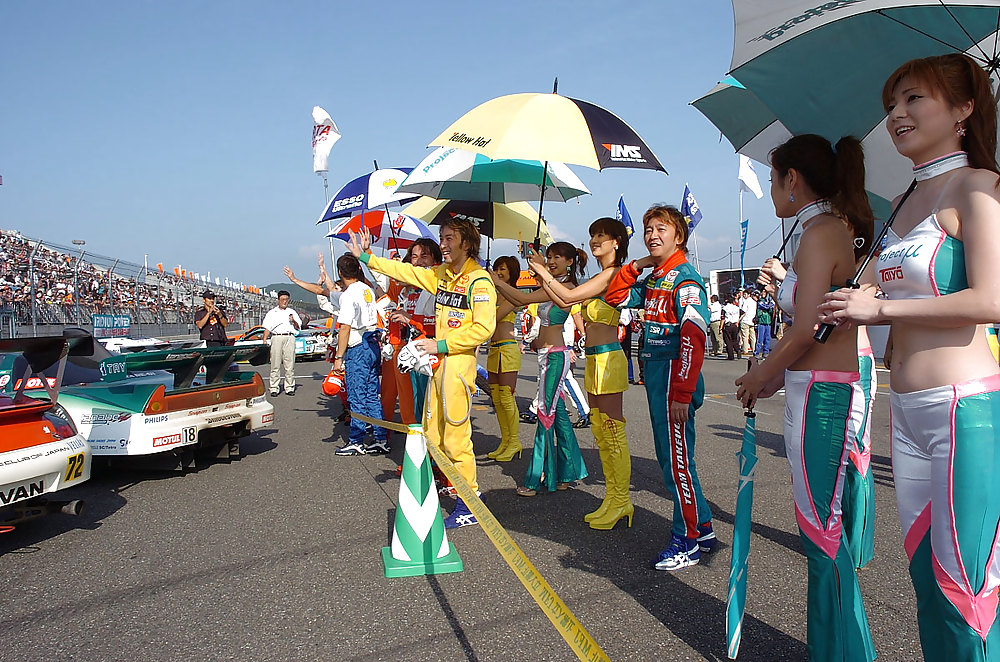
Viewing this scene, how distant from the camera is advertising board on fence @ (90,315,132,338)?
44.0ft

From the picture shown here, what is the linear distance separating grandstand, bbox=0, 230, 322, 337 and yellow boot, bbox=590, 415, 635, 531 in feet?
32.1

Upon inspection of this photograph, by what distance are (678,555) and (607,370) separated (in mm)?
1200

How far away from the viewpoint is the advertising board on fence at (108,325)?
13.4 m

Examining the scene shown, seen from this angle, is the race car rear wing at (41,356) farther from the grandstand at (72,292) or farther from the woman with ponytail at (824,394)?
the grandstand at (72,292)

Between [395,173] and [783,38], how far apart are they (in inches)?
235

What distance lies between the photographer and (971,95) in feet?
6.14

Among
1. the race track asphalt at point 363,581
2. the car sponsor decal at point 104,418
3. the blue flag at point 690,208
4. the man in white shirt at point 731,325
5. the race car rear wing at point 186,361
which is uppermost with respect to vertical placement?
the blue flag at point 690,208

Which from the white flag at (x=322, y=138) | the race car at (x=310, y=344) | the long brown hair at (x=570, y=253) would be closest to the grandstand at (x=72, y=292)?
the race car at (x=310, y=344)

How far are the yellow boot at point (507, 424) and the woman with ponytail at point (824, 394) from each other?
3925 millimetres

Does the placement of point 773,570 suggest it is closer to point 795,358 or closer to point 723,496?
point 723,496

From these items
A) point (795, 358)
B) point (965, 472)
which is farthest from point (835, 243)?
point (965, 472)

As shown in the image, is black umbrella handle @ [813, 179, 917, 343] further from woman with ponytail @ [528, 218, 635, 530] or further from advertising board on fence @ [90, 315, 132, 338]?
advertising board on fence @ [90, 315, 132, 338]

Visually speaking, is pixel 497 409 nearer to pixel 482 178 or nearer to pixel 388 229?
pixel 482 178

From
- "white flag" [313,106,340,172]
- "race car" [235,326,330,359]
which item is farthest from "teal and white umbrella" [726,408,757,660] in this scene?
"race car" [235,326,330,359]
